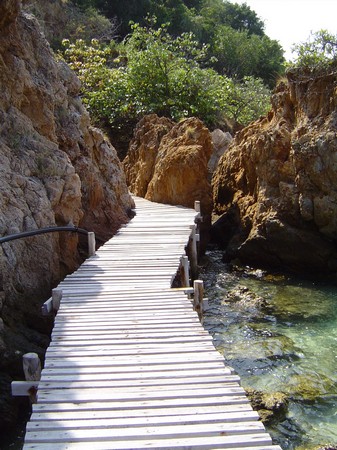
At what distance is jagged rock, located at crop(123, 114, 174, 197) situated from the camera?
1906cm

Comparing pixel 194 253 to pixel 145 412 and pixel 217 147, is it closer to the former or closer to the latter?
pixel 145 412

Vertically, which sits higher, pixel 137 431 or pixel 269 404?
pixel 137 431

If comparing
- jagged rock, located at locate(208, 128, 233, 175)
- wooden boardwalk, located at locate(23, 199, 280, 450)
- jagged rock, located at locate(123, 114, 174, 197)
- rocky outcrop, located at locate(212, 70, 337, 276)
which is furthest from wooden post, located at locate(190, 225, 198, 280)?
jagged rock, located at locate(208, 128, 233, 175)

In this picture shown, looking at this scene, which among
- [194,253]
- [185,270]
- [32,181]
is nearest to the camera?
[32,181]

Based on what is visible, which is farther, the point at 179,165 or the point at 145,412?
the point at 179,165

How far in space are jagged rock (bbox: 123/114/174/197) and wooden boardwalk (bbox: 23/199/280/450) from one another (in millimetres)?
10267

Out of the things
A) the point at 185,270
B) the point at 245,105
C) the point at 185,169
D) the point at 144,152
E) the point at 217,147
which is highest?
the point at 245,105

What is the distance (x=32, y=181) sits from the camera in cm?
973

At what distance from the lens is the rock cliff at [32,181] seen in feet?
26.9

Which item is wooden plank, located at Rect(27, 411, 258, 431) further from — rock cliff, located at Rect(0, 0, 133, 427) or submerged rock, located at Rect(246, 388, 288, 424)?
submerged rock, located at Rect(246, 388, 288, 424)

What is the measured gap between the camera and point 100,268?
10.0m

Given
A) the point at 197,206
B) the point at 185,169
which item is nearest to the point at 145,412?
the point at 197,206

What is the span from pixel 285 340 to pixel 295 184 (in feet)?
18.7

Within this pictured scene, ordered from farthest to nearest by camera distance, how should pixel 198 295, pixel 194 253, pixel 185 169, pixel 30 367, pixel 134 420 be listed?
pixel 185 169
pixel 194 253
pixel 198 295
pixel 30 367
pixel 134 420
